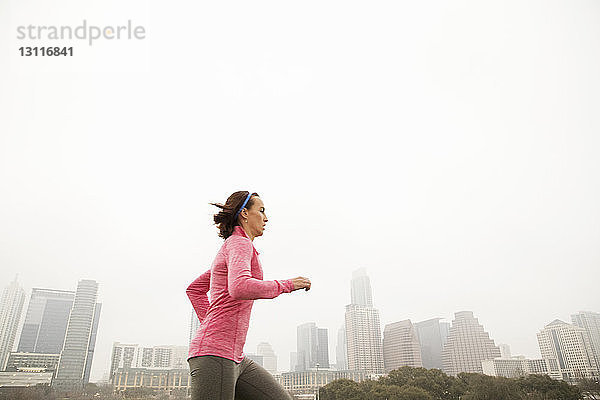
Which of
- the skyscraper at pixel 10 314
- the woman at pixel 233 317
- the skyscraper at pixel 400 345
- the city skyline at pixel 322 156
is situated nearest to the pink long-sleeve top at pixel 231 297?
the woman at pixel 233 317

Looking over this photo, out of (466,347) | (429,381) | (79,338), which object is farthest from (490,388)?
(79,338)

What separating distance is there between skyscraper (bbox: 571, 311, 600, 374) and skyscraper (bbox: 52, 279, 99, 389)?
1310cm

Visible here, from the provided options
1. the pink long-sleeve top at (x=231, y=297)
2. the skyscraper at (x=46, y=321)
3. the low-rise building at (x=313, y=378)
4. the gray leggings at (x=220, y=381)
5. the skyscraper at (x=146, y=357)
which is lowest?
the low-rise building at (x=313, y=378)

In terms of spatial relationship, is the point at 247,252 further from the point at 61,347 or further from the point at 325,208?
the point at 61,347

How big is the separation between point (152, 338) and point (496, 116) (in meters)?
11.8

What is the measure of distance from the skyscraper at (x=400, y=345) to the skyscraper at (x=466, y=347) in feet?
3.07

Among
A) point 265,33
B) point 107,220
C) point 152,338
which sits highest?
point 265,33

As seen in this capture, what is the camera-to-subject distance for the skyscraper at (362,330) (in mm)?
12797

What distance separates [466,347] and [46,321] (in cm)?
1298

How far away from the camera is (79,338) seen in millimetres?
11180

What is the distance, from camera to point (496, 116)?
9836 mm

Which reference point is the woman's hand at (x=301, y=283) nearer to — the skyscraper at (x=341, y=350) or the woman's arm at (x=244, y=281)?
the woman's arm at (x=244, y=281)

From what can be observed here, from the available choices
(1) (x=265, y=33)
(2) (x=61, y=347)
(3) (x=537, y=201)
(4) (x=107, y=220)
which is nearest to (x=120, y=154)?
(4) (x=107, y=220)

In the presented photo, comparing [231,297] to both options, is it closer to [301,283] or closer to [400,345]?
[301,283]
